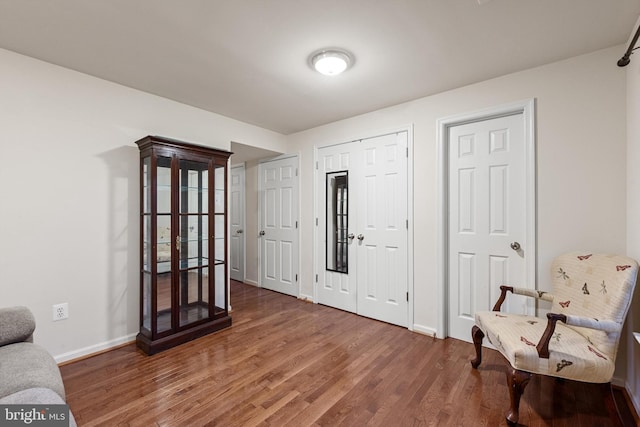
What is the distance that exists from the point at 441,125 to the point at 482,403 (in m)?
2.29

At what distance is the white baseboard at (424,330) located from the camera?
2773mm

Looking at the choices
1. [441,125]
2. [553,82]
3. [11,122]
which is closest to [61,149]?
[11,122]

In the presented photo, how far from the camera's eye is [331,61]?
2.10 m

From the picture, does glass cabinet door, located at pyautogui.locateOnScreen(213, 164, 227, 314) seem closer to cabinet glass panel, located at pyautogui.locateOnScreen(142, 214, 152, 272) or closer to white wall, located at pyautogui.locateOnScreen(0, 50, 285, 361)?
cabinet glass panel, located at pyautogui.locateOnScreen(142, 214, 152, 272)

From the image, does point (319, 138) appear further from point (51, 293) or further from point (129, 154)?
point (51, 293)

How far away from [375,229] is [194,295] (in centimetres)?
206

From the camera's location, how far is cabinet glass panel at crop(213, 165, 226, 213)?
296cm

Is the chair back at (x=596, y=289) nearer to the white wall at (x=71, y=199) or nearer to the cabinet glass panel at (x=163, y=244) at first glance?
the cabinet glass panel at (x=163, y=244)

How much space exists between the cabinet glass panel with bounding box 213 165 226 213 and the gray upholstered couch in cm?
163

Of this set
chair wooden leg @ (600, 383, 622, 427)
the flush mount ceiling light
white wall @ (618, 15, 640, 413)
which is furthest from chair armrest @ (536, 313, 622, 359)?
the flush mount ceiling light

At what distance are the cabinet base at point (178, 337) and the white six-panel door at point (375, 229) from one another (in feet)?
4.68

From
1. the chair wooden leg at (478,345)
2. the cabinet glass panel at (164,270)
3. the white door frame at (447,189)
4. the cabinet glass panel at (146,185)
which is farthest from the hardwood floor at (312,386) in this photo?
the cabinet glass panel at (146,185)

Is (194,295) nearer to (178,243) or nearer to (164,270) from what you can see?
(164,270)

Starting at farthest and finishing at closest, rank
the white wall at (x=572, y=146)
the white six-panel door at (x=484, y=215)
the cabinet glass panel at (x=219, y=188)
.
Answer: the cabinet glass panel at (x=219, y=188)
the white six-panel door at (x=484, y=215)
the white wall at (x=572, y=146)
